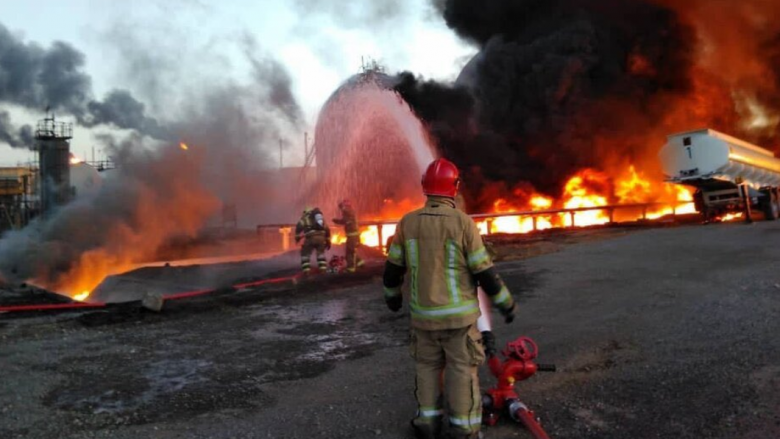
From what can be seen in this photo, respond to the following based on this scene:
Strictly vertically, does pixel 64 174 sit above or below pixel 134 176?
above

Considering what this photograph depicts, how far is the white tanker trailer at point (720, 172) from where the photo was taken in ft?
48.9

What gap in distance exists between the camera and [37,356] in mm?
5527

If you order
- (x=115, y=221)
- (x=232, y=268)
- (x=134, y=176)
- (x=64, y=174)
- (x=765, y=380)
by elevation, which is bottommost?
(x=765, y=380)

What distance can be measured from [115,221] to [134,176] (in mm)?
1392

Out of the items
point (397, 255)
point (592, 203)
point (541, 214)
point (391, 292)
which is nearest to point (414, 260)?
point (397, 255)

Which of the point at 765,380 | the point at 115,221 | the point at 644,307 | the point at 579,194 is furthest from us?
the point at 579,194

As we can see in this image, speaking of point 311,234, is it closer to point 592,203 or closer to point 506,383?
point 506,383

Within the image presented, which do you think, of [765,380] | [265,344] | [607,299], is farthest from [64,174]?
[765,380]

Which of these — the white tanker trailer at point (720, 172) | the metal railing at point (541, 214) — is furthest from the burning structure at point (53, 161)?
A: the white tanker trailer at point (720, 172)

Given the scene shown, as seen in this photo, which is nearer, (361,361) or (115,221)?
(361,361)

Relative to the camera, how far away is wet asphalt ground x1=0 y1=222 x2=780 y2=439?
11.9ft

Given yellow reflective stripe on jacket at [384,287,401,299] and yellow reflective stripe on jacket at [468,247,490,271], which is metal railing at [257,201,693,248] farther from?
yellow reflective stripe on jacket at [468,247,490,271]

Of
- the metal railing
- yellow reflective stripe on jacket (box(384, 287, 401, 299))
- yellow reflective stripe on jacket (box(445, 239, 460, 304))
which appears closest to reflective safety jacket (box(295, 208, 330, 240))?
the metal railing

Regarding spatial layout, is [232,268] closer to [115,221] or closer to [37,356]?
[115,221]
